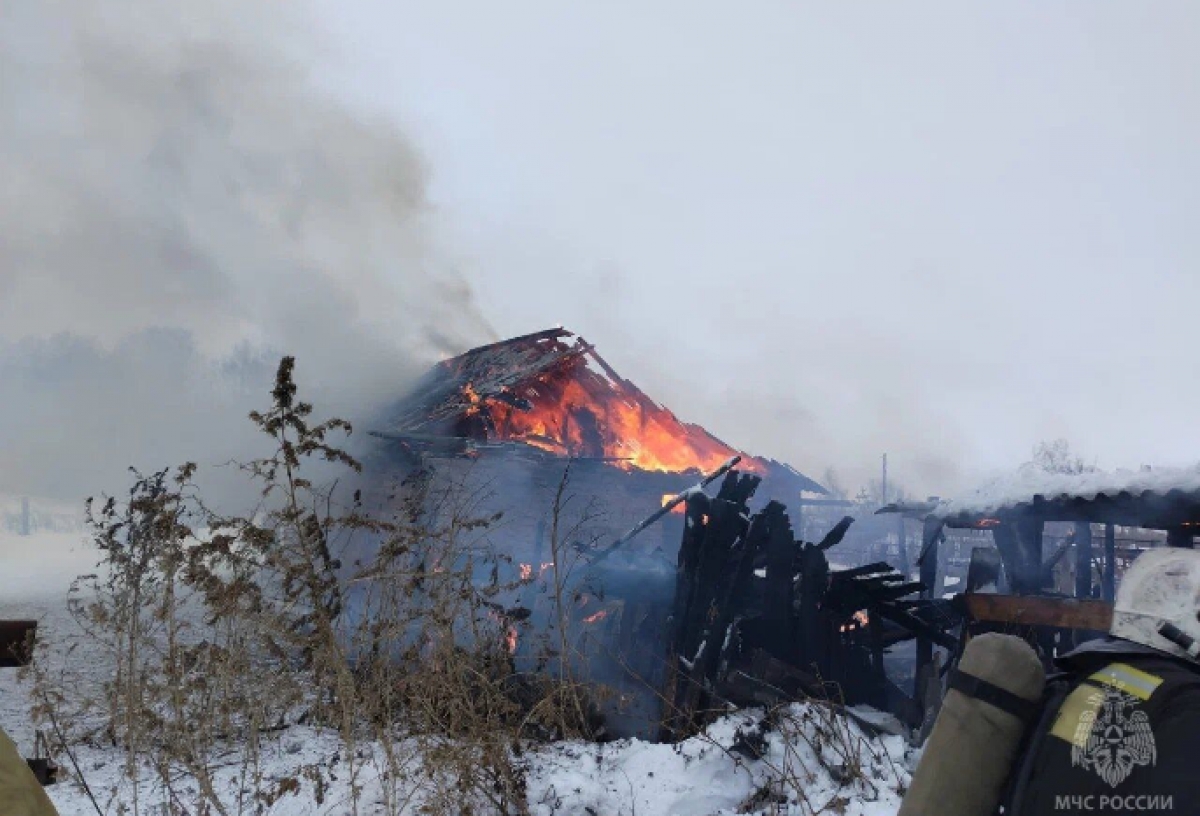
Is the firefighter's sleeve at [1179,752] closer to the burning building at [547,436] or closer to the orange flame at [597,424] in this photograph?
the burning building at [547,436]

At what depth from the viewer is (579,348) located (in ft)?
70.3

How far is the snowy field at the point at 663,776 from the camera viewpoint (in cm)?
593

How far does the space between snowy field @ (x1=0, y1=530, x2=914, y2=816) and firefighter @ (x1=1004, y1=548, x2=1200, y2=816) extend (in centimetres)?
367

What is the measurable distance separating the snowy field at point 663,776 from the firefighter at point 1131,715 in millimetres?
3666

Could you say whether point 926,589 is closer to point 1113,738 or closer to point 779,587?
point 779,587

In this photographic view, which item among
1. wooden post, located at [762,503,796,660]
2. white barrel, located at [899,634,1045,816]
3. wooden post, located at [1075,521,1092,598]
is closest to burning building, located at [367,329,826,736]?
wooden post, located at [762,503,796,660]

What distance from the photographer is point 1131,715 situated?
6.63ft

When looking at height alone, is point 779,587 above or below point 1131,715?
below

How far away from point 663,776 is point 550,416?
1398 centimetres

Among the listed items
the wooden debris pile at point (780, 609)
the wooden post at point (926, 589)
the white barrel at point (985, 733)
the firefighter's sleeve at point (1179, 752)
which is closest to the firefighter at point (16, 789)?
the white barrel at point (985, 733)

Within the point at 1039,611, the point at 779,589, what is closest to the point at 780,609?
the point at 779,589

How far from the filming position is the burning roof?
18.5 meters

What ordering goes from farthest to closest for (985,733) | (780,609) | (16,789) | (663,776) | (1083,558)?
(1083,558)
(780,609)
(663,776)
(985,733)
(16,789)

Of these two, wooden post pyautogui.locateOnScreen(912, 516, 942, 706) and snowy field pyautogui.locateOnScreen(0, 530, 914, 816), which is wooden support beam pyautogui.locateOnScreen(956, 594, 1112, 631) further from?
snowy field pyautogui.locateOnScreen(0, 530, 914, 816)
